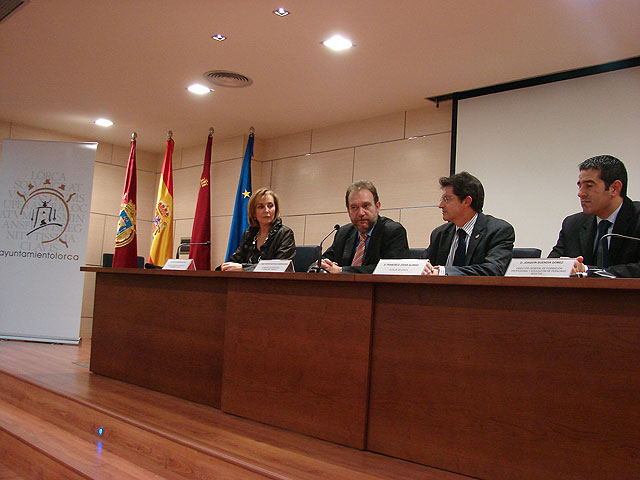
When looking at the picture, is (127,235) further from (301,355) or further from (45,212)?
(301,355)

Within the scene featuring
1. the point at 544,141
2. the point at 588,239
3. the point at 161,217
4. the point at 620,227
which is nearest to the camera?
the point at 620,227

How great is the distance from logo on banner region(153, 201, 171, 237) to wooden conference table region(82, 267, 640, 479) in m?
3.65

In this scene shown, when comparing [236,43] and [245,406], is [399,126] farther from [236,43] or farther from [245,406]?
[245,406]

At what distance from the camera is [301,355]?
2.20m

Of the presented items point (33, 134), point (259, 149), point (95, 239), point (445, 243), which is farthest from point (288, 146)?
point (445, 243)

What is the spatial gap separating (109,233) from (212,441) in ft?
18.0

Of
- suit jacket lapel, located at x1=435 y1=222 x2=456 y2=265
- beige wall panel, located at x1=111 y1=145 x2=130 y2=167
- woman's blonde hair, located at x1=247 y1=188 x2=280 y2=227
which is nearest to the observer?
suit jacket lapel, located at x1=435 y1=222 x2=456 y2=265

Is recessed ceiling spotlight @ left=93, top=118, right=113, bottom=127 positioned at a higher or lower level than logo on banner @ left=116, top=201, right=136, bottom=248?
higher

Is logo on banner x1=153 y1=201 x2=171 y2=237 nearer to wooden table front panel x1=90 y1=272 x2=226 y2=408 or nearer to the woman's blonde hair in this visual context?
wooden table front panel x1=90 y1=272 x2=226 y2=408

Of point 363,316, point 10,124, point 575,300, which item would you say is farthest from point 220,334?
point 10,124

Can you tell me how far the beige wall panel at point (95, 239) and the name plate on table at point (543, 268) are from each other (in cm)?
599

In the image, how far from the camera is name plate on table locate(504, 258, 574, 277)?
5.74 ft

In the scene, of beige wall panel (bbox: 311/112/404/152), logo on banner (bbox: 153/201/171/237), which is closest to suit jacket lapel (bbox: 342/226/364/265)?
beige wall panel (bbox: 311/112/404/152)

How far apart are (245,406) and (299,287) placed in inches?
22.1
